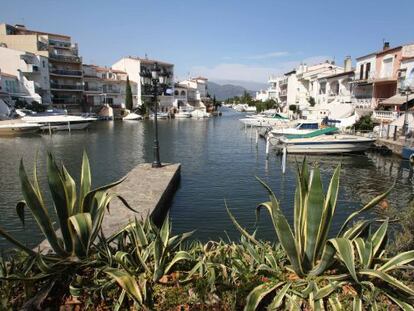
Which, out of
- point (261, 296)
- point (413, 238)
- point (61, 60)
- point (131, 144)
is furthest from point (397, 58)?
point (61, 60)

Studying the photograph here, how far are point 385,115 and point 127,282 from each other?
32549 mm

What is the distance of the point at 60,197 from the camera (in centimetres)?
389

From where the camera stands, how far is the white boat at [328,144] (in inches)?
987

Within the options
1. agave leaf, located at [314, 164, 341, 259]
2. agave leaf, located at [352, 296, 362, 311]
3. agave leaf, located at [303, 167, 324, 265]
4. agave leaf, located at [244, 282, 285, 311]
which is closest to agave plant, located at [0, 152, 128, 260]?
agave leaf, located at [244, 282, 285, 311]

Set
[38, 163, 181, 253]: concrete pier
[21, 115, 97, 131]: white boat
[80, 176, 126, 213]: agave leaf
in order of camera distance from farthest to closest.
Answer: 1. [21, 115, 97, 131]: white boat
2. [38, 163, 181, 253]: concrete pier
3. [80, 176, 126, 213]: agave leaf

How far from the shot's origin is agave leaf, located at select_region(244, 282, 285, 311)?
3553 millimetres

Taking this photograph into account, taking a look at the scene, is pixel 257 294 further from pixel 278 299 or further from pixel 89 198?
pixel 89 198

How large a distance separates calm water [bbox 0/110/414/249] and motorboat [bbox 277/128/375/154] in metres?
0.73

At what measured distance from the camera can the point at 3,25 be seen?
6047cm

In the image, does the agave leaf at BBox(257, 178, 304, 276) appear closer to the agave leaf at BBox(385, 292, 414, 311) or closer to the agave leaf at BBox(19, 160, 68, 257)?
the agave leaf at BBox(385, 292, 414, 311)

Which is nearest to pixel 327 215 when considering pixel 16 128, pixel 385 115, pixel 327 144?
pixel 327 144

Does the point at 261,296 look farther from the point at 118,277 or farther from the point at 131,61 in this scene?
the point at 131,61

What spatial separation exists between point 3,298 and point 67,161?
21128 millimetres

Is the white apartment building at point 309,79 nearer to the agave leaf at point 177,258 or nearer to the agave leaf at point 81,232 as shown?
the agave leaf at point 177,258
